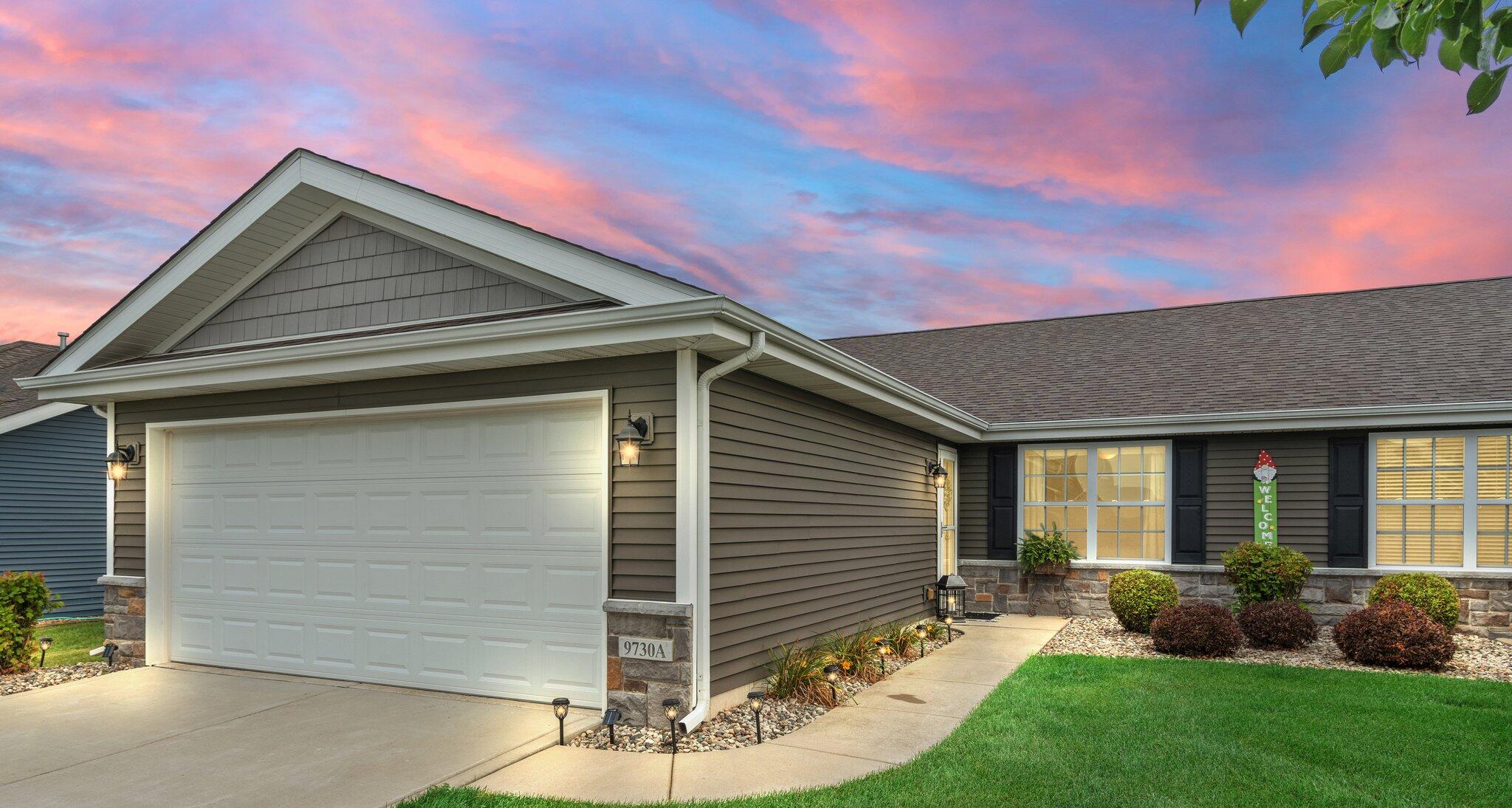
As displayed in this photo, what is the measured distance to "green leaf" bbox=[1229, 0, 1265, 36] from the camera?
1.90m

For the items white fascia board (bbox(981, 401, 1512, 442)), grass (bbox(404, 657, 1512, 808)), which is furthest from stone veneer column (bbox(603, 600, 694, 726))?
white fascia board (bbox(981, 401, 1512, 442))

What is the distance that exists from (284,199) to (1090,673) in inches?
330

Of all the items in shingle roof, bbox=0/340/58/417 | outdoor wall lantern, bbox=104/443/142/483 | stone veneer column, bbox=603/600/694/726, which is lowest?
stone veneer column, bbox=603/600/694/726

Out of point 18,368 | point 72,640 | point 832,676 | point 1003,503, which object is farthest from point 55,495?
point 1003,503

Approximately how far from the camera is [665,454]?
6562 mm

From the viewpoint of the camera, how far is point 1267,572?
10.8 m

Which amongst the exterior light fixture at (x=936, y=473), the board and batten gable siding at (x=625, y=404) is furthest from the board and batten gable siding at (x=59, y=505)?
the exterior light fixture at (x=936, y=473)

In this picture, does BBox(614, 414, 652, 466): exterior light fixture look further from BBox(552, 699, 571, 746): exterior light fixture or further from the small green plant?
the small green plant

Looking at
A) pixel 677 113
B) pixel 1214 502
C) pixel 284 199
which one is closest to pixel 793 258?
pixel 677 113

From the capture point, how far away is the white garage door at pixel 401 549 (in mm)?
7043

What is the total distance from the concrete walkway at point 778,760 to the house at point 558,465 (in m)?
0.69

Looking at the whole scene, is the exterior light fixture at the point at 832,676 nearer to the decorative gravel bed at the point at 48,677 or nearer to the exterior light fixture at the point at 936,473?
the exterior light fixture at the point at 936,473

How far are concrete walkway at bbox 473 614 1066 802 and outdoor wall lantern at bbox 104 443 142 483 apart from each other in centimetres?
587

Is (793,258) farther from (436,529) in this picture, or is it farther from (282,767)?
(282,767)
